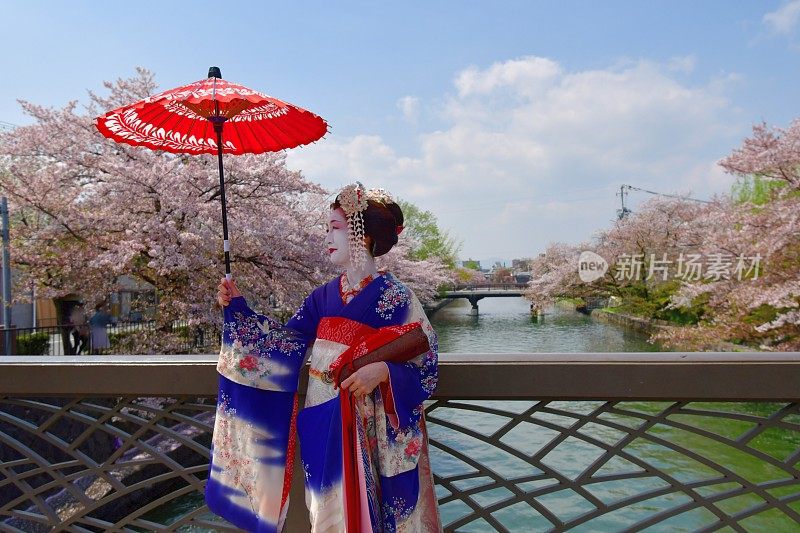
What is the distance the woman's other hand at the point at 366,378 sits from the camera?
4.52 ft

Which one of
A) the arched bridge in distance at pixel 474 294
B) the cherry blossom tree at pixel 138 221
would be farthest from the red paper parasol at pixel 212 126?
the arched bridge in distance at pixel 474 294

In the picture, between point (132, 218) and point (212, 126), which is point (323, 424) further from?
point (132, 218)

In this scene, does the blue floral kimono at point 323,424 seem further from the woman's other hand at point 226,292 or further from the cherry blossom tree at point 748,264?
the cherry blossom tree at point 748,264

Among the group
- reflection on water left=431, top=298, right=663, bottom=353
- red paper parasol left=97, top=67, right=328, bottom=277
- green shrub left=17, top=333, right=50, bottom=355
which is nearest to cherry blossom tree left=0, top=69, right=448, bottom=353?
green shrub left=17, top=333, right=50, bottom=355

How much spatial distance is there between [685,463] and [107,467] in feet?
24.8

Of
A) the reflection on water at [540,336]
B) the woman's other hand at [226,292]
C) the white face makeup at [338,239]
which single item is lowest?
the reflection on water at [540,336]

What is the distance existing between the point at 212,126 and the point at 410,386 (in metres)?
1.03

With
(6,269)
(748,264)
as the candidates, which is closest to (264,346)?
(6,269)

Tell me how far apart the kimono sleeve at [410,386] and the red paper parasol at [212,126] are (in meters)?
0.73

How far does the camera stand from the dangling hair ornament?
5.03ft

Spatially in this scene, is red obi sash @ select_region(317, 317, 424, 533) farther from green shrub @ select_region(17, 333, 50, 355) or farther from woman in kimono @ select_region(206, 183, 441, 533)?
green shrub @ select_region(17, 333, 50, 355)

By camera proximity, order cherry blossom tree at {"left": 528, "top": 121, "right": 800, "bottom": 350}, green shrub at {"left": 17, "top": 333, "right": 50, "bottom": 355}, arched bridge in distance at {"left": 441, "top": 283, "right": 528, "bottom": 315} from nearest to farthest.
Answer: green shrub at {"left": 17, "top": 333, "right": 50, "bottom": 355}
cherry blossom tree at {"left": 528, "top": 121, "right": 800, "bottom": 350}
arched bridge in distance at {"left": 441, "top": 283, "right": 528, "bottom": 315}

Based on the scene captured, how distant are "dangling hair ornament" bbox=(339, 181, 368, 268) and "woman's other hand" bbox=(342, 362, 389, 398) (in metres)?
0.29

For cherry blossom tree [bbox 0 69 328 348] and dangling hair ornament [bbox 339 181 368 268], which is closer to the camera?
dangling hair ornament [bbox 339 181 368 268]
